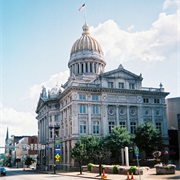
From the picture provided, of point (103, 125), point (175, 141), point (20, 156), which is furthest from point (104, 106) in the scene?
point (20, 156)

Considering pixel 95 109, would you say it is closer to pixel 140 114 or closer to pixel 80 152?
pixel 140 114

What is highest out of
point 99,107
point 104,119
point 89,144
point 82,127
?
point 99,107

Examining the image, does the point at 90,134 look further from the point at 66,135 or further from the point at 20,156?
the point at 20,156

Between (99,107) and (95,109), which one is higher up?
(99,107)

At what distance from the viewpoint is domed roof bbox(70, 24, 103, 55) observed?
8438cm

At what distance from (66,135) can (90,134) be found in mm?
7323

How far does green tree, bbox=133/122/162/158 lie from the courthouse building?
6.68 metres

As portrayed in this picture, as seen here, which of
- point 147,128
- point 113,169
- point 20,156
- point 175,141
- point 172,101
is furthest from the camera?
point 20,156

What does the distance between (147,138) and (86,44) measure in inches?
1389

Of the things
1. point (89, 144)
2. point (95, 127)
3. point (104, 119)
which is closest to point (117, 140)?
point (89, 144)

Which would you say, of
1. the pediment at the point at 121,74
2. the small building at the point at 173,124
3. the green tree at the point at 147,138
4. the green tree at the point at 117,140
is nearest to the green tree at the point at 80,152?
the green tree at the point at 117,140

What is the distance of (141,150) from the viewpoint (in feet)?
211

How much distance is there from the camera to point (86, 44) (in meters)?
84.9

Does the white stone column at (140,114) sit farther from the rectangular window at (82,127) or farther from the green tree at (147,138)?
the rectangular window at (82,127)
